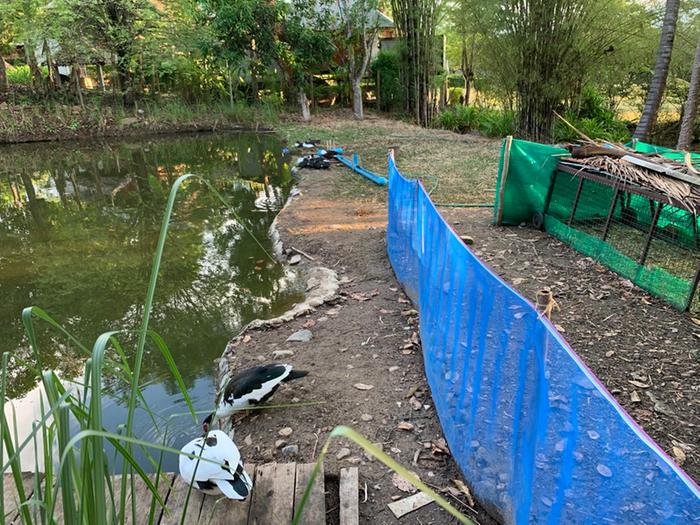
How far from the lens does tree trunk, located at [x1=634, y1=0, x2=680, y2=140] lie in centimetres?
803

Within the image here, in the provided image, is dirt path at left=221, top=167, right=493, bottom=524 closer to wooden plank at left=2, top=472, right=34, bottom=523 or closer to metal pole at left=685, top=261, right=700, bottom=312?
wooden plank at left=2, top=472, right=34, bottom=523

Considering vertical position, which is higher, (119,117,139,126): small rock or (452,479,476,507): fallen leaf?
(119,117,139,126): small rock

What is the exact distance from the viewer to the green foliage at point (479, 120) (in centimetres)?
1323

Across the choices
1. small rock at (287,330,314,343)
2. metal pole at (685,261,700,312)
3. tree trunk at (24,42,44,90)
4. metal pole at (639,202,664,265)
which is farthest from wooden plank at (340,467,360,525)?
tree trunk at (24,42,44,90)

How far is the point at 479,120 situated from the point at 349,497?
45.6ft

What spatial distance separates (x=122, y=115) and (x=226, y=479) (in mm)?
17159

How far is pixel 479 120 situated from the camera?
14.6 m

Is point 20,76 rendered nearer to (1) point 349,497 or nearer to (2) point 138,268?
(2) point 138,268

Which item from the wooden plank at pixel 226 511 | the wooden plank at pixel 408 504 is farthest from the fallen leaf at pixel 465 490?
the wooden plank at pixel 226 511

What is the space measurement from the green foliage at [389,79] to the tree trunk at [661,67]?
10156 mm

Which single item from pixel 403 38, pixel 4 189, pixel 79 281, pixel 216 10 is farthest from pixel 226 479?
pixel 403 38

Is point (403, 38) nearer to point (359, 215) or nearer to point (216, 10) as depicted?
point (216, 10)

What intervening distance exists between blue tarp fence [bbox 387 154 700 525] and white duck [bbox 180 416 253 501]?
3.49 feet

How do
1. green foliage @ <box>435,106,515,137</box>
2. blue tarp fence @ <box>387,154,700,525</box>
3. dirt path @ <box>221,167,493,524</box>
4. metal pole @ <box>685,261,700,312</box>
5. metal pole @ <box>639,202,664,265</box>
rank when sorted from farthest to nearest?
1. green foliage @ <box>435,106,515,137</box>
2. metal pole @ <box>639,202,664,265</box>
3. metal pole @ <box>685,261,700,312</box>
4. dirt path @ <box>221,167,493,524</box>
5. blue tarp fence @ <box>387,154,700,525</box>
